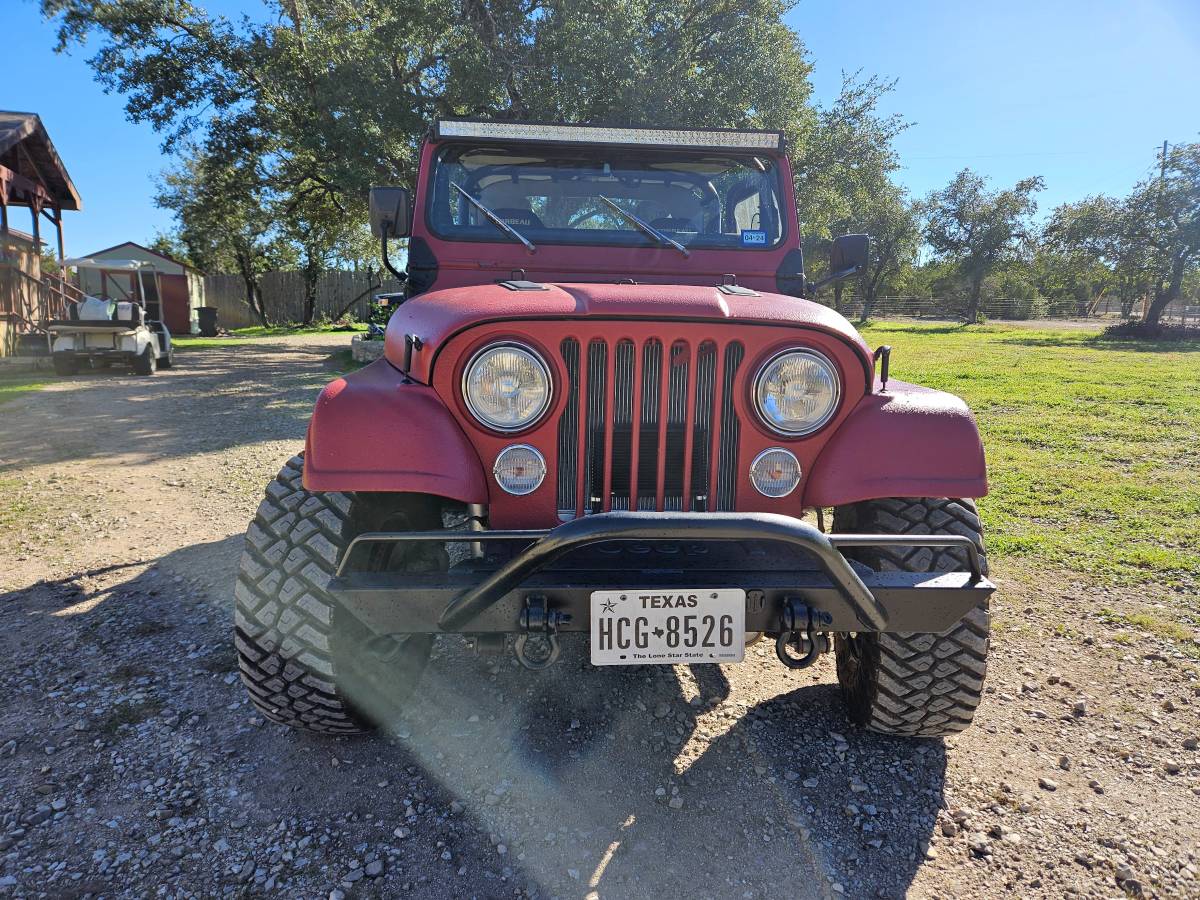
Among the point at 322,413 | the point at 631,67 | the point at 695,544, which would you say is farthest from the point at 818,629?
the point at 631,67

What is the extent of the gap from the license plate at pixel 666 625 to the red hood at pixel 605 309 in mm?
791

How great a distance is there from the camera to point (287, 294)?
3092 cm

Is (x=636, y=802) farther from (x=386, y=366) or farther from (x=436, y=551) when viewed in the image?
(x=386, y=366)

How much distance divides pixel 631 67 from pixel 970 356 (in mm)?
11260

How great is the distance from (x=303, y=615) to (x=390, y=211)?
6.27ft

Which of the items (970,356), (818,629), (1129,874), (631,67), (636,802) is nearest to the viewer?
(818,629)

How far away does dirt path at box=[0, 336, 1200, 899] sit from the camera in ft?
6.68

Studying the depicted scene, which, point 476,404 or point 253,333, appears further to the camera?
point 253,333

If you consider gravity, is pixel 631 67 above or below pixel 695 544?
above

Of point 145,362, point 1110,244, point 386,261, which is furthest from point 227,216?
point 1110,244

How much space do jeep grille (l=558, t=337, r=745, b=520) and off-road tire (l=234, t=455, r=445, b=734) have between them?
0.58 m

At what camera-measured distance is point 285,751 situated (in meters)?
2.54

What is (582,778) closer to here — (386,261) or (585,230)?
(585,230)

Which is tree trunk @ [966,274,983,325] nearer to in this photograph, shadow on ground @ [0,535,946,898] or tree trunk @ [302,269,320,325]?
tree trunk @ [302,269,320,325]
